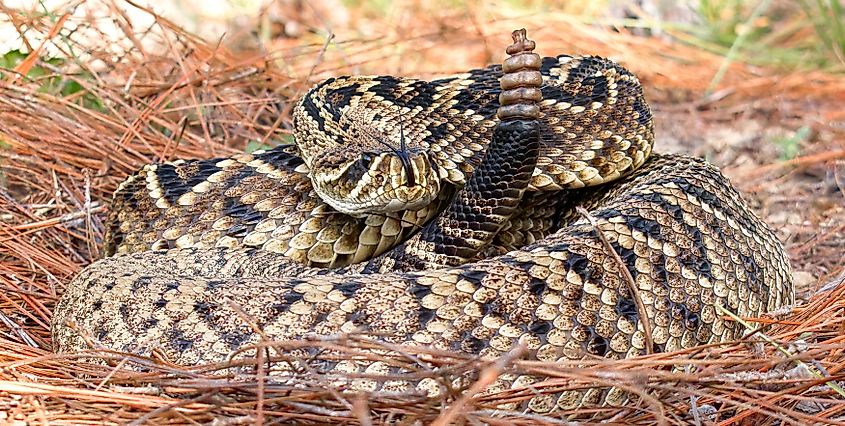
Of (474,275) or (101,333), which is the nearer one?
(474,275)

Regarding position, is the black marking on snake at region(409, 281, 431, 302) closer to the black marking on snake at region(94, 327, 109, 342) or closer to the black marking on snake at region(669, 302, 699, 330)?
the black marking on snake at region(669, 302, 699, 330)

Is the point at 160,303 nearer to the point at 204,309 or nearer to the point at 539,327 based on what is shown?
the point at 204,309

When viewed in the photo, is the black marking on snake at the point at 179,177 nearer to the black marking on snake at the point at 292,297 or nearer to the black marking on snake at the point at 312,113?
the black marking on snake at the point at 312,113

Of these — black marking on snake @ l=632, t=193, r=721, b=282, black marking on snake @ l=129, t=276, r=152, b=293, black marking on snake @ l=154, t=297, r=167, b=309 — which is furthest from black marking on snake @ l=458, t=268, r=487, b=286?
black marking on snake @ l=129, t=276, r=152, b=293

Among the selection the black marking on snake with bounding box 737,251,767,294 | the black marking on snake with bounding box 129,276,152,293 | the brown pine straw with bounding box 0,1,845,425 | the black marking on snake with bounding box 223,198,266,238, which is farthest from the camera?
the black marking on snake with bounding box 223,198,266,238

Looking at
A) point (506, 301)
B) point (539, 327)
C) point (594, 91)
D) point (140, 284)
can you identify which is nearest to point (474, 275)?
point (506, 301)

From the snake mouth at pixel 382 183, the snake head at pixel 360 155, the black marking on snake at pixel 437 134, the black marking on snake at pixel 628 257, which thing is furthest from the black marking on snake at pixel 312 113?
the black marking on snake at pixel 628 257
